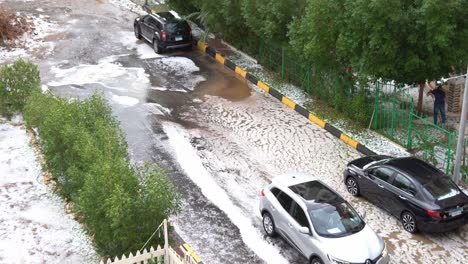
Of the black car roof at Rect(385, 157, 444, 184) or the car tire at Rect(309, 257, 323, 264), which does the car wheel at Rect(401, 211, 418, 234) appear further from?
the car tire at Rect(309, 257, 323, 264)

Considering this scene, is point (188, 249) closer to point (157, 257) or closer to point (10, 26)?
point (157, 257)

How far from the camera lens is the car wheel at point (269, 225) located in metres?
13.6

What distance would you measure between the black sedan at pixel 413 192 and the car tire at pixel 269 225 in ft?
9.68

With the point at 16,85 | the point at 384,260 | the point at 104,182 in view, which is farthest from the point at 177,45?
the point at 384,260

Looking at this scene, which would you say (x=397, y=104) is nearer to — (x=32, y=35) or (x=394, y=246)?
(x=394, y=246)

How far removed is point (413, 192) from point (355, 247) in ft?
8.66

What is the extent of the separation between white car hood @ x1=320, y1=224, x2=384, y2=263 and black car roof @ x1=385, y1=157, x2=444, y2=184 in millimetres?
2406

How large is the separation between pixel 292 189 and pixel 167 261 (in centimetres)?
366

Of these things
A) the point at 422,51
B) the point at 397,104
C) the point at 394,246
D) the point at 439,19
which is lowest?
the point at 394,246

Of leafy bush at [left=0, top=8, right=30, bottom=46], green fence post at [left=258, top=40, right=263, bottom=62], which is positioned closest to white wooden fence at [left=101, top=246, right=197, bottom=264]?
green fence post at [left=258, top=40, right=263, bottom=62]

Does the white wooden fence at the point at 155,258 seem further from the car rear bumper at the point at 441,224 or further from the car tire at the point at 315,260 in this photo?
the car rear bumper at the point at 441,224

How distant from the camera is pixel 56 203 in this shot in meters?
14.6

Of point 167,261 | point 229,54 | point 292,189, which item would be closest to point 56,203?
point 167,261

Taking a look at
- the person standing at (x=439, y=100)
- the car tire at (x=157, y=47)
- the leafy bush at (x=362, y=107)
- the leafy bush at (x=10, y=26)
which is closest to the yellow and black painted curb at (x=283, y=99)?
the leafy bush at (x=362, y=107)
